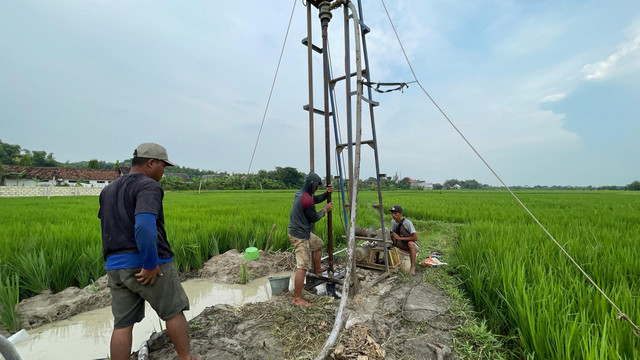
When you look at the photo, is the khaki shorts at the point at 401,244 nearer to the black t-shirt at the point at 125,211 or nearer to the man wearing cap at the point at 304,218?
the man wearing cap at the point at 304,218

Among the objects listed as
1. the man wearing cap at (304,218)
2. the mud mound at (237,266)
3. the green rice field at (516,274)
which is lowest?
the mud mound at (237,266)

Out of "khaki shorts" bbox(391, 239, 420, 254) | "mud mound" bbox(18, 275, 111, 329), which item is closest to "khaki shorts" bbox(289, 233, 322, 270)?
"khaki shorts" bbox(391, 239, 420, 254)

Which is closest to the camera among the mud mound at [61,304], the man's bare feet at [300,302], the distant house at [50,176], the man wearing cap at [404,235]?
the mud mound at [61,304]

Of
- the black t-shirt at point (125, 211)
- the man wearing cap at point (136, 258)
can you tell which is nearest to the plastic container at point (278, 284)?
the man wearing cap at point (136, 258)

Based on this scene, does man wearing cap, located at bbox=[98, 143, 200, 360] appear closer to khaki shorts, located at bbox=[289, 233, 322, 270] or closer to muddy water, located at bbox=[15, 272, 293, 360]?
muddy water, located at bbox=[15, 272, 293, 360]

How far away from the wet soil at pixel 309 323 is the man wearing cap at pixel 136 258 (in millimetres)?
460

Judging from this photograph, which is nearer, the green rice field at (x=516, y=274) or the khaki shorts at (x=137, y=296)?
the green rice field at (x=516, y=274)

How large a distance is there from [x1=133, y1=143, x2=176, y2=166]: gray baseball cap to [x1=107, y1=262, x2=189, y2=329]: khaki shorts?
0.79m

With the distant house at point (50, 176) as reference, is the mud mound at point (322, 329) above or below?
below

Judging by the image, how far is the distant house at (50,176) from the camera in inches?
1292

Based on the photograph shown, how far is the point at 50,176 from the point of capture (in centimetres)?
3438

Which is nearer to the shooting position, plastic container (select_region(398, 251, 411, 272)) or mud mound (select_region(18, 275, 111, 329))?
mud mound (select_region(18, 275, 111, 329))

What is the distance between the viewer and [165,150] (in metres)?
2.10

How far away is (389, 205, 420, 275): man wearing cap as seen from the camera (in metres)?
4.05
